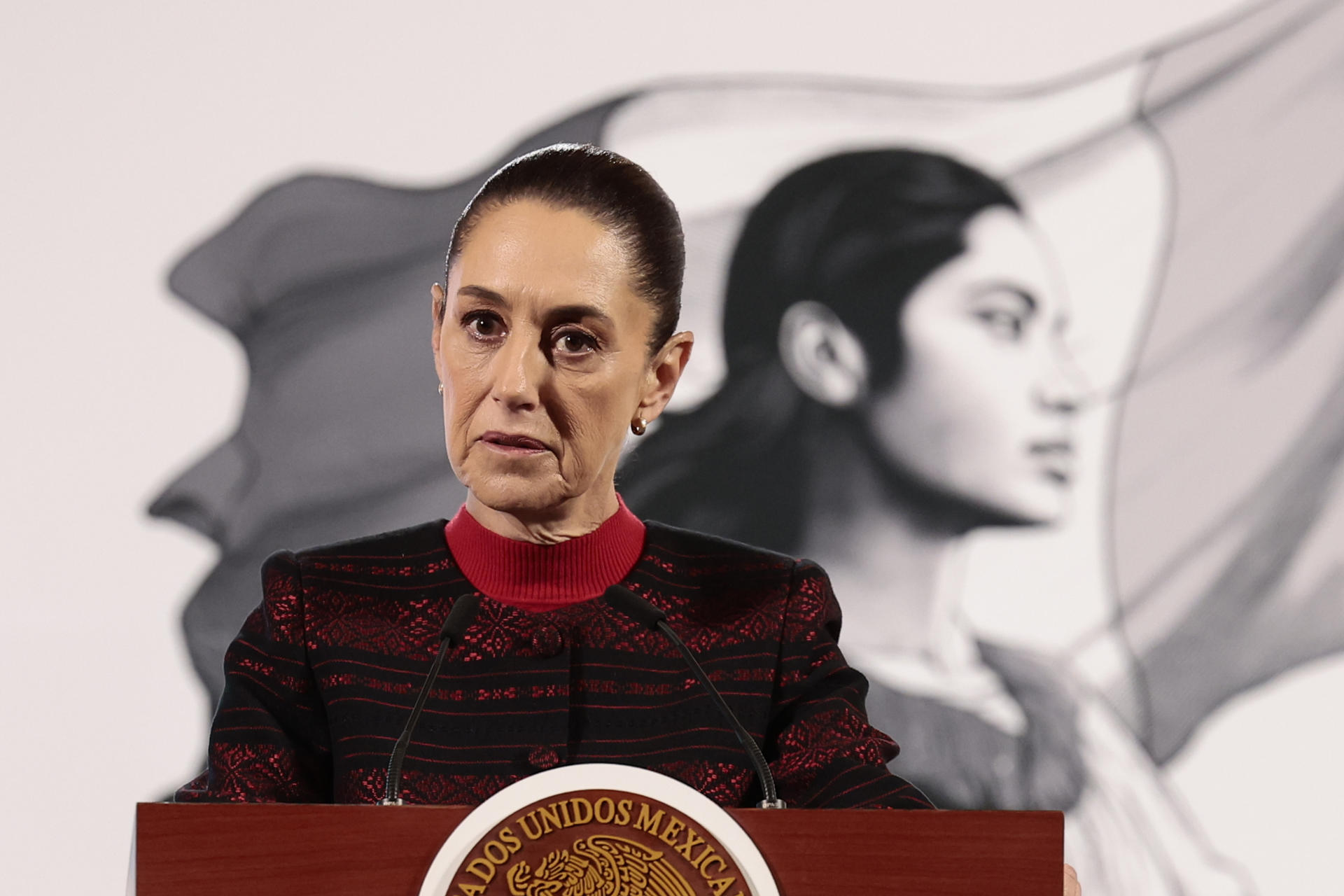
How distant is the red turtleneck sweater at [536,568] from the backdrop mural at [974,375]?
101 centimetres

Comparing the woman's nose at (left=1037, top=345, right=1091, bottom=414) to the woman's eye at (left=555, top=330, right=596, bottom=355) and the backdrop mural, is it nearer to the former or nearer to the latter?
the backdrop mural

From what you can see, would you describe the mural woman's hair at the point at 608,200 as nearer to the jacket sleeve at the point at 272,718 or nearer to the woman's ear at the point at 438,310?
the woman's ear at the point at 438,310

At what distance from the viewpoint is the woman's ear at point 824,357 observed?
245cm

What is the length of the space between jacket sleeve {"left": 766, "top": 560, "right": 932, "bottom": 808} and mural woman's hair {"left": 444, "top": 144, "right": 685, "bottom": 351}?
320mm

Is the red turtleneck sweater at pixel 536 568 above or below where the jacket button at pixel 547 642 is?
above

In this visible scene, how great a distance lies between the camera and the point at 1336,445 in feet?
8.06

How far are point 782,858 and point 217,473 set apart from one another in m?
1.66

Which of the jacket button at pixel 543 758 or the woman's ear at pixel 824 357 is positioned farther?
the woman's ear at pixel 824 357

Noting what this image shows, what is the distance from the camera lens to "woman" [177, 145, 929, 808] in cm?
128

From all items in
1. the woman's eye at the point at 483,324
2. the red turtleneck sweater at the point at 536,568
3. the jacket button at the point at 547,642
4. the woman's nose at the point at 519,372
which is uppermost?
the woman's eye at the point at 483,324

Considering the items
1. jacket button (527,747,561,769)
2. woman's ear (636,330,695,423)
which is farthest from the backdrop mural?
jacket button (527,747,561,769)

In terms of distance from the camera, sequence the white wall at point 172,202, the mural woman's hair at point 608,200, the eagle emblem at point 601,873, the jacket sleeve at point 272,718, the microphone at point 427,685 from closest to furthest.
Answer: the eagle emblem at point 601,873 → the microphone at point 427,685 → the jacket sleeve at point 272,718 → the mural woman's hair at point 608,200 → the white wall at point 172,202

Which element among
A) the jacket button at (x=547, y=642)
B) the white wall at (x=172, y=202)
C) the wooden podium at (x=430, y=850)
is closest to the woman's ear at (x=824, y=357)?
the white wall at (x=172, y=202)

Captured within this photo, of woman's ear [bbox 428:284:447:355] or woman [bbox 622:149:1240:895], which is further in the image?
woman [bbox 622:149:1240:895]
